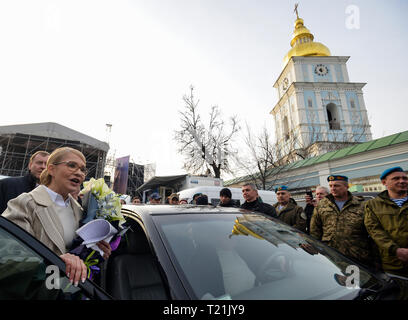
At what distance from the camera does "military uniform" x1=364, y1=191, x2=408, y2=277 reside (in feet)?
7.13

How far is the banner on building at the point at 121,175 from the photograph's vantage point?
2122 centimetres

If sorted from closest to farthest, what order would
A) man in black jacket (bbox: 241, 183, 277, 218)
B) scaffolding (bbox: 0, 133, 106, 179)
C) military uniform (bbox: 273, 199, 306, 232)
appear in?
1. military uniform (bbox: 273, 199, 306, 232)
2. man in black jacket (bbox: 241, 183, 277, 218)
3. scaffolding (bbox: 0, 133, 106, 179)

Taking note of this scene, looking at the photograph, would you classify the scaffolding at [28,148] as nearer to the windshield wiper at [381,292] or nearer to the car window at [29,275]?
the car window at [29,275]

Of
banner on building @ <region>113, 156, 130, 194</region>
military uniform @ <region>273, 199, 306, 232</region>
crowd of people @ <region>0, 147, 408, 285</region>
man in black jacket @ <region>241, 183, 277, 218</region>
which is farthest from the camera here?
banner on building @ <region>113, 156, 130, 194</region>

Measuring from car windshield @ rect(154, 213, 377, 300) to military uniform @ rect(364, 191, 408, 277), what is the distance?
40.1 inches

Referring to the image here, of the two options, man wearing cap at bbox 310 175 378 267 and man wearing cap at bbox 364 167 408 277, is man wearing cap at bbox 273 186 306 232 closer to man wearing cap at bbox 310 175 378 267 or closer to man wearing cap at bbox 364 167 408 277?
man wearing cap at bbox 310 175 378 267

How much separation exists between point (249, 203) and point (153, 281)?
3.15 m

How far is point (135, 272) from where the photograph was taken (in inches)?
64.2

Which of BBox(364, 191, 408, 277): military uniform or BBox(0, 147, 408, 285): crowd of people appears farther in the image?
BBox(364, 191, 408, 277): military uniform

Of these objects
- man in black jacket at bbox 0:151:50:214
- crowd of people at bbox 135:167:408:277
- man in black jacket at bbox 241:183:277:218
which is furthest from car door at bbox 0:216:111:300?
man in black jacket at bbox 241:183:277:218

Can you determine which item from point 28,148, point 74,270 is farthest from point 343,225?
point 28,148

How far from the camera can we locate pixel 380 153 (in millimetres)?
11492
